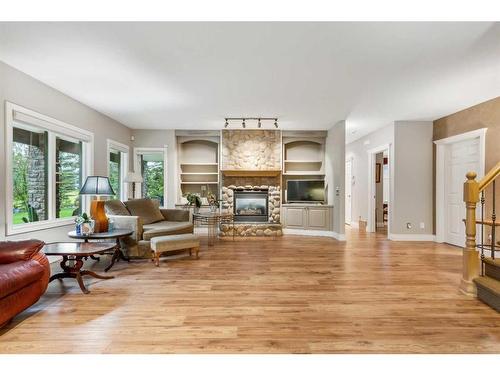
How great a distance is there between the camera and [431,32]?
250 cm

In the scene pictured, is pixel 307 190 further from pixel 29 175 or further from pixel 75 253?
pixel 29 175

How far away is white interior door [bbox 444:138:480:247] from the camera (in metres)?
5.02

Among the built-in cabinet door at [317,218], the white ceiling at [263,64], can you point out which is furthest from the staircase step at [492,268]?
the built-in cabinet door at [317,218]

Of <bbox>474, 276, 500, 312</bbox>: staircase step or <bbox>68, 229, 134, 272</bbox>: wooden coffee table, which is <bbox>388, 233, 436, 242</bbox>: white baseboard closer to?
<bbox>474, 276, 500, 312</bbox>: staircase step

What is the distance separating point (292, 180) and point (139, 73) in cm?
451

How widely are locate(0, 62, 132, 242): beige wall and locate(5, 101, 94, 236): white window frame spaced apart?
0.05 meters

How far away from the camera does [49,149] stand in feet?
13.3

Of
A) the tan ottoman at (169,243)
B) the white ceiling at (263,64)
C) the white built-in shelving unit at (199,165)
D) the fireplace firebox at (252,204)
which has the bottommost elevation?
the tan ottoman at (169,243)

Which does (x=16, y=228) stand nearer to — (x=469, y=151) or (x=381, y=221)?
(x=469, y=151)

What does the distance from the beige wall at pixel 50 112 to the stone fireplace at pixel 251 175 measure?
267 centimetres

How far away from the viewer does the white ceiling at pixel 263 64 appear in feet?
8.18

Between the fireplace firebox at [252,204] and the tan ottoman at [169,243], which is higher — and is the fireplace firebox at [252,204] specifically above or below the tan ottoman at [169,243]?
above

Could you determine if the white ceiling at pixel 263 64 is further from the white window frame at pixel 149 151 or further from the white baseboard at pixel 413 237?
the white baseboard at pixel 413 237
